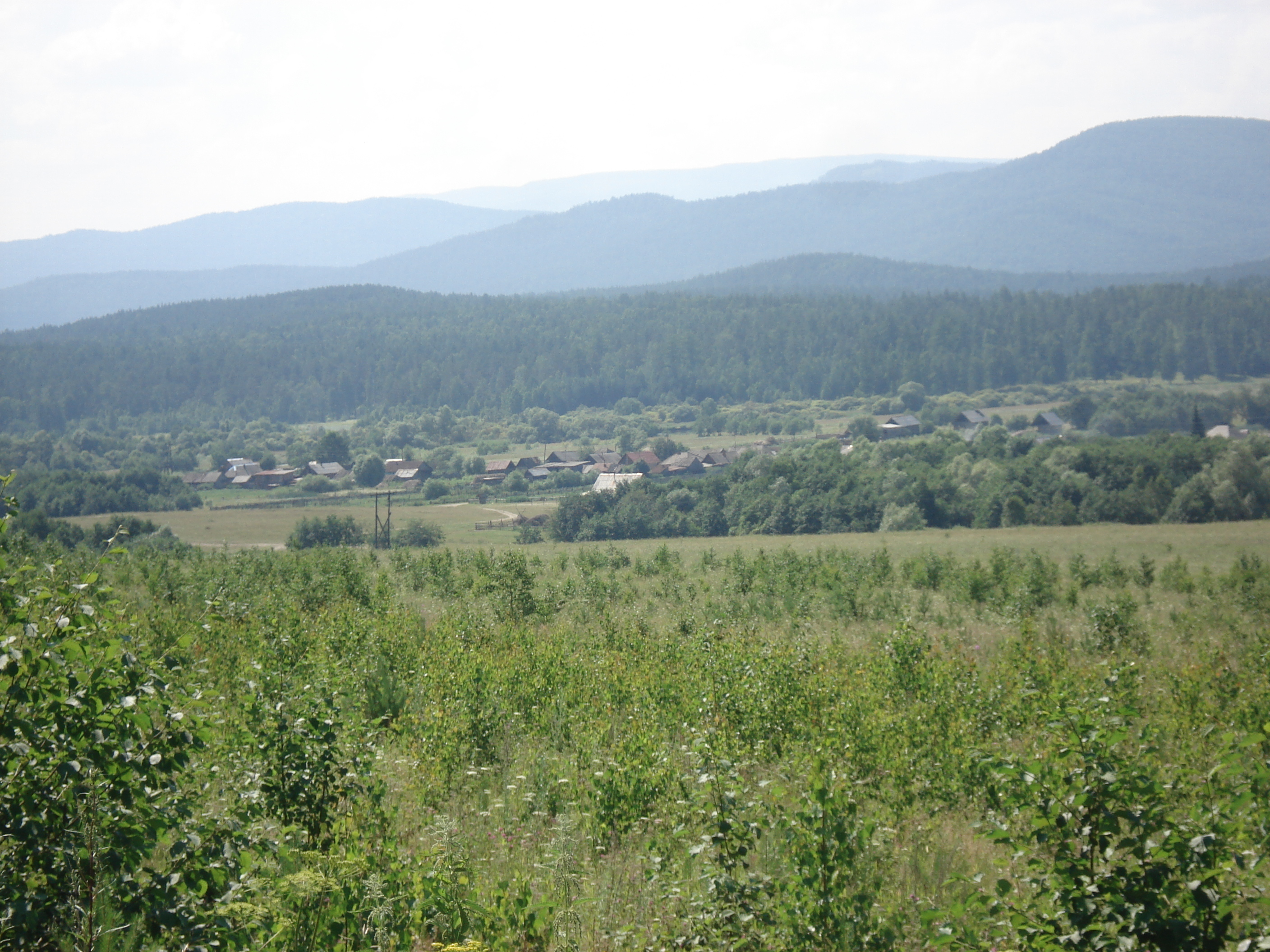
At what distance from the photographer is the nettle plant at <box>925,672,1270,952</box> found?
3.86 meters

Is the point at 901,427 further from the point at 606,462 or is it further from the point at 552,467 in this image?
the point at 552,467

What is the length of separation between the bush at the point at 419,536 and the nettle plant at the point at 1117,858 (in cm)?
5313

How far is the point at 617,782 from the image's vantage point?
299 inches

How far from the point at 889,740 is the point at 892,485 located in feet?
186

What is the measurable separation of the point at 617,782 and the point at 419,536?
52799 mm

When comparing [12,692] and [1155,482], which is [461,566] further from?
[1155,482]

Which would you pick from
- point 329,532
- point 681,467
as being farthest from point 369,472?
point 329,532

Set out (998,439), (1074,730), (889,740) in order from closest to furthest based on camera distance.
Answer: (1074,730) → (889,740) → (998,439)

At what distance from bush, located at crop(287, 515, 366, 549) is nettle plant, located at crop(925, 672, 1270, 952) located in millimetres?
57445

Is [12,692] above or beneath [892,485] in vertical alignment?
above

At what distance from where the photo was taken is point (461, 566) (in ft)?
92.7

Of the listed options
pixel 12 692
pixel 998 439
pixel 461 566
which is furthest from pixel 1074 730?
pixel 998 439

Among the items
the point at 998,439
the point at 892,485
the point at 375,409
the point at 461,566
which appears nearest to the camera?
the point at 461,566

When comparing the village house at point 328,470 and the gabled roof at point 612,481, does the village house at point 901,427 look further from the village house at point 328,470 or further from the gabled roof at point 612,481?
the village house at point 328,470
